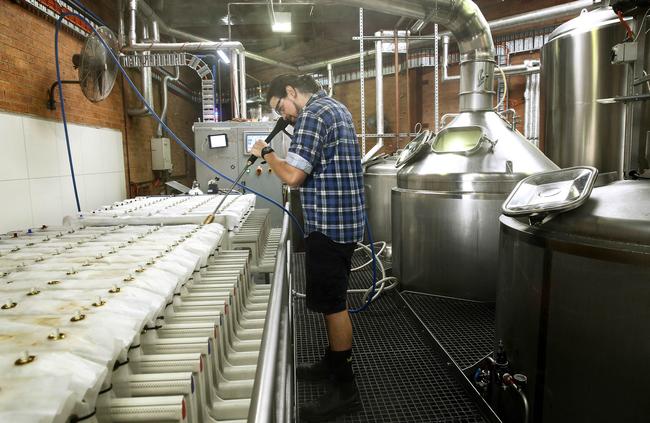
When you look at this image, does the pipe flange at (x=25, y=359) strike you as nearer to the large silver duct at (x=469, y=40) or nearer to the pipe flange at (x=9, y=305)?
the pipe flange at (x=9, y=305)

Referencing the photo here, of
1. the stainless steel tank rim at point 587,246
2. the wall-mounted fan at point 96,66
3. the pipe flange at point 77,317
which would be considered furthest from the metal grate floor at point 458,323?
the wall-mounted fan at point 96,66

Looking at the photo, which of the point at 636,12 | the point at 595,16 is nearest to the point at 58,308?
the point at 636,12

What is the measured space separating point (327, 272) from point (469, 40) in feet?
9.10

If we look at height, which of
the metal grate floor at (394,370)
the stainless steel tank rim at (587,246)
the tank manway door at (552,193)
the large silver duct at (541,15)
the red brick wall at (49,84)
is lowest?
the metal grate floor at (394,370)

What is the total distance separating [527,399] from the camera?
5.49 ft

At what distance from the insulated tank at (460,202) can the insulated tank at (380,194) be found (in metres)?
1.64

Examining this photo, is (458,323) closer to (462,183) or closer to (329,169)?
(462,183)

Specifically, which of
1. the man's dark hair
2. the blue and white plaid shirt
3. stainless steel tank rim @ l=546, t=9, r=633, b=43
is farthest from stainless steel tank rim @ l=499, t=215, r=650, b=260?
stainless steel tank rim @ l=546, t=9, r=633, b=43

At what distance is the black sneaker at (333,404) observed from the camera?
205 centimetres

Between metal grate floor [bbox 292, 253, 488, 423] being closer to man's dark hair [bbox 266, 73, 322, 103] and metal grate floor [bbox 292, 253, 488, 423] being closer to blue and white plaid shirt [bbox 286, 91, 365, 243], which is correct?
blue and white plaid shirt [bbox 286, 91, 365, 243]

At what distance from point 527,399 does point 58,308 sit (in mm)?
1673

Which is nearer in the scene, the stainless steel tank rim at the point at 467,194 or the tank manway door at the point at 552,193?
the tank manway door at the point at 552,193

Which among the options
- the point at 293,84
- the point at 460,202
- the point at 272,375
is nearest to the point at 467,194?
the point at 460,202

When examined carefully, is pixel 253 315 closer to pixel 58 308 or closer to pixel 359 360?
pixel 359 360
